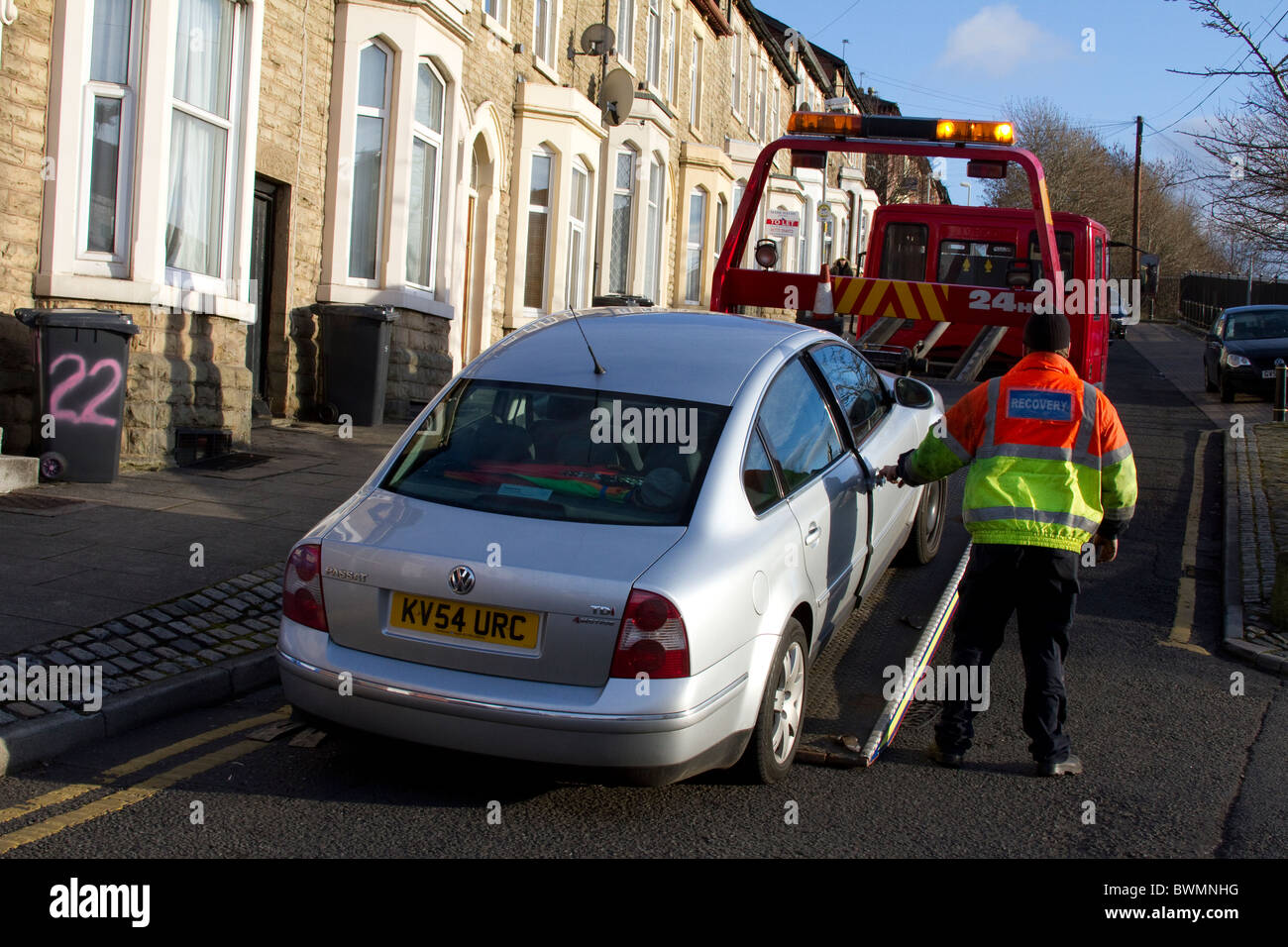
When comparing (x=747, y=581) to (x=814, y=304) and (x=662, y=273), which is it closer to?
(x=814, y=304)

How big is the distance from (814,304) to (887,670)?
15.6 feet

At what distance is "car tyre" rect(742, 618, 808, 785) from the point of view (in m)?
4.52

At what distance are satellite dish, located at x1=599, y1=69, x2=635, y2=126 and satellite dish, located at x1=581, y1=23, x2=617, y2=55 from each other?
0.61m

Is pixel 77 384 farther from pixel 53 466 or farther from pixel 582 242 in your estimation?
pixel 582 242

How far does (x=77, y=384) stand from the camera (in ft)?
29.0

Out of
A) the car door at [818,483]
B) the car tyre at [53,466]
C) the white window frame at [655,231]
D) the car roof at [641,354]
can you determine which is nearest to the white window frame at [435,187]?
the car tyre at [53,466]

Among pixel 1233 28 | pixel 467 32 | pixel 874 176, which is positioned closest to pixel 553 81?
pixel 467 32

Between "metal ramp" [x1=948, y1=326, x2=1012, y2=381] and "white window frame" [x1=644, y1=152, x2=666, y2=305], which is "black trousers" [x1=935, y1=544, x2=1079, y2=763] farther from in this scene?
"white window frame" [x1=644, y1=152, x2=666, y2=305]

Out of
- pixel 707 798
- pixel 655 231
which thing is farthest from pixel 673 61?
pixel 707 798

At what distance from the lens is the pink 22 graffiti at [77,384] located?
881cm

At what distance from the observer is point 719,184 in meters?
27.6

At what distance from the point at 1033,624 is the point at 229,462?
742 cm
